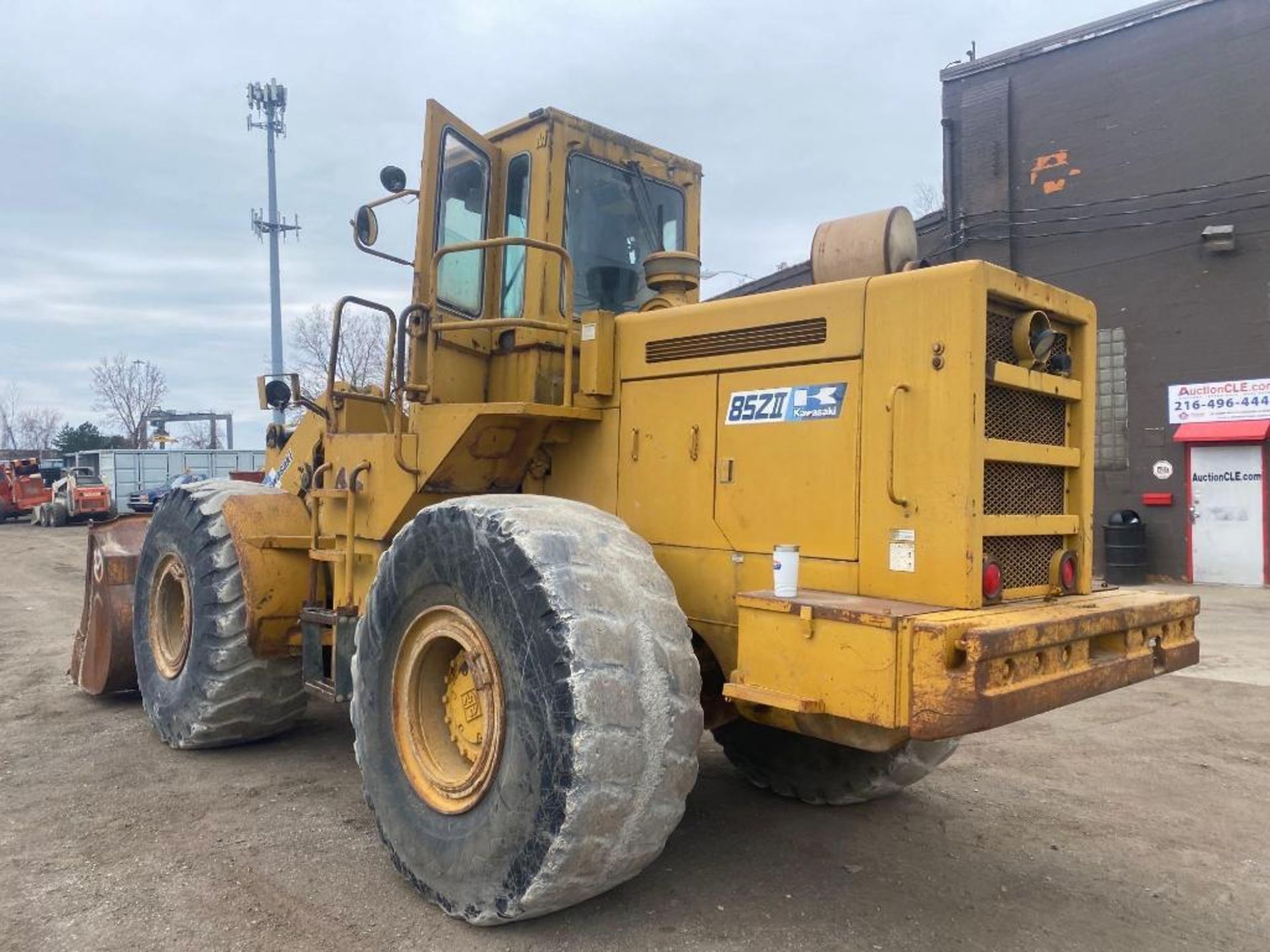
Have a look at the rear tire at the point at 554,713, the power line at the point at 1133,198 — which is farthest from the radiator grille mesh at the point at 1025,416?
the power line at the point at 1133,198

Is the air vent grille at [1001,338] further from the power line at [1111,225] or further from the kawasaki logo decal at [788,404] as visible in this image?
the power line at [1111,225]

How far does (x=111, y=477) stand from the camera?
3734 centimetres

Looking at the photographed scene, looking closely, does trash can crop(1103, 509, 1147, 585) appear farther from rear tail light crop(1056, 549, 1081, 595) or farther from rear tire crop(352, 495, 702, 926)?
rear tire crop(352, 495, 702, 926)

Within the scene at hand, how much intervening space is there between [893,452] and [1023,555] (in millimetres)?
764

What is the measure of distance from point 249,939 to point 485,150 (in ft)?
11.9

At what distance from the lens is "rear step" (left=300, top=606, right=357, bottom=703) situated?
4.72m

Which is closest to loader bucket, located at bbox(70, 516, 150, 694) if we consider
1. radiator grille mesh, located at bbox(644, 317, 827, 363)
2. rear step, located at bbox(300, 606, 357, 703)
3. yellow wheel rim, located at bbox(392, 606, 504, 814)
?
rear step, located at bbox(300, 606, 357, 703)

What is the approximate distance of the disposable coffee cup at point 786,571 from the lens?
3336 millimetres

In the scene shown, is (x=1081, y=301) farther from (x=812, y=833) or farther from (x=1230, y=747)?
(x=1230, y=747)

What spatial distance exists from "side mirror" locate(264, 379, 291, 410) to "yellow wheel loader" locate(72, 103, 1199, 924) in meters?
0.32

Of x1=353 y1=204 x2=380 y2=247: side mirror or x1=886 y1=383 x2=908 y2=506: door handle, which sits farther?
x1=353 y1=204 x2=380 y2=247: side mirror

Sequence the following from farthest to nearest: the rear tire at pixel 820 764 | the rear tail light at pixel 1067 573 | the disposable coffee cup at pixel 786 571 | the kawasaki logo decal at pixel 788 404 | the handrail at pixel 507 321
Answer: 1. the rear tire at pixel 820 764
2. the handrail at pixel 507 321
3. the rear tail light at pixel 1067 573
4. the kawasaki logo decal at pixel 788 404
5. the disposable coffee cup at pixel 786 571

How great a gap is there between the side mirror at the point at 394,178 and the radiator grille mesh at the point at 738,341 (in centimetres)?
168

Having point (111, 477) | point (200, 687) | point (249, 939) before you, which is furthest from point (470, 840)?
point (111, 477)
